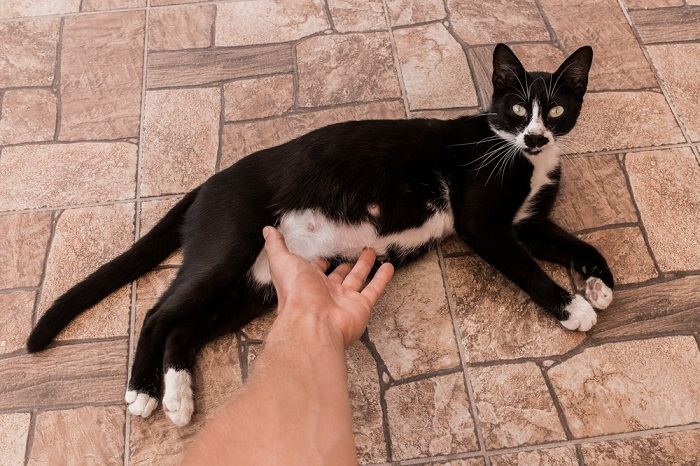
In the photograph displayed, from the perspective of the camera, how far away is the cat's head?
2156 millimetres

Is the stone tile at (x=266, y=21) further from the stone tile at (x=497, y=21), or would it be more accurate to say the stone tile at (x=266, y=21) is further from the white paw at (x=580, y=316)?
the white paw at (x=580, y=316)

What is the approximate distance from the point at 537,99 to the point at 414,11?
113 centimetres

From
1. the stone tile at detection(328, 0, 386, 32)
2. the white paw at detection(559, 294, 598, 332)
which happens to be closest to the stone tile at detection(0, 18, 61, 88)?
the stone tile at detection(328, 0, 386, 32)

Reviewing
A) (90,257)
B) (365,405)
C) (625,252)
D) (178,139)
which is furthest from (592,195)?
(90,257)

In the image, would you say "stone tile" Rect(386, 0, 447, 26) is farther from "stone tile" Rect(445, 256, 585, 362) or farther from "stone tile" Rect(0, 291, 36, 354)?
"stone tile" Rect(0, 291, 36, 354)

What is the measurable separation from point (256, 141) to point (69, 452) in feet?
4.43

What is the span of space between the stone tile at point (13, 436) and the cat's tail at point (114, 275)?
0.72 ft

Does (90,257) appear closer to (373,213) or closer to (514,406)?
(373,213)

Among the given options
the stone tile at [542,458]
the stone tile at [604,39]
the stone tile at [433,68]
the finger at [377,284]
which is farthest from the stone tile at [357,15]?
the stone tile at [542,458]

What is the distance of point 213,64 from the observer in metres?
2.85

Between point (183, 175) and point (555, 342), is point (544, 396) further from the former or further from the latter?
point (183, 175)

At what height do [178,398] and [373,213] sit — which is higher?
[373,213]

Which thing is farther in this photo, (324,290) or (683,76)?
(683,76)

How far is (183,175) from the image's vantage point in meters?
2.53
